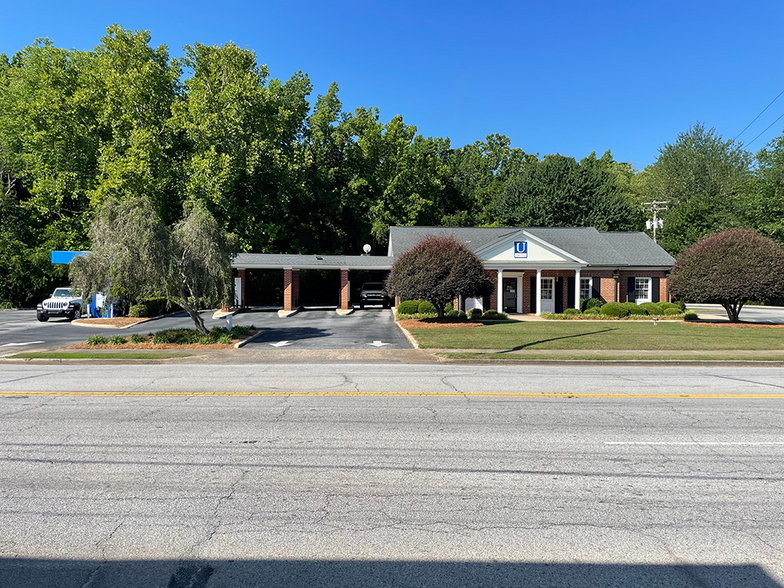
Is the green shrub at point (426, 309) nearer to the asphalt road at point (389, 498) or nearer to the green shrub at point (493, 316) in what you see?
the green shrub at point (493, 316)

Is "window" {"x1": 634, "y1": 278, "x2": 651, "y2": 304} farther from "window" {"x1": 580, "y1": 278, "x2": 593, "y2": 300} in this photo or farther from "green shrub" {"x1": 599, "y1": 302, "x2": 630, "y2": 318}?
"green shrub" {"x1": 599, "y1": 302, "x2": 630, "y2": 318}

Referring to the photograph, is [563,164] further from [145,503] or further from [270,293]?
[145,503]

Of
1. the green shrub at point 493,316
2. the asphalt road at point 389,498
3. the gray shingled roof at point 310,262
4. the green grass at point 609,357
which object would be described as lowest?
the green grass at point 609,357

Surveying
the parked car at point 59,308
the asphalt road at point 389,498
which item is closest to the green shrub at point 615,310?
the asphalt road at point 389,498

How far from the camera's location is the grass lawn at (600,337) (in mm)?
17219

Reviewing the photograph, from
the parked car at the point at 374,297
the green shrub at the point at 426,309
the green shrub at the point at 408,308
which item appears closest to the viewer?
the green shrub at the point at 426,309

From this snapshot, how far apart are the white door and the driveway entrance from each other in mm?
10730

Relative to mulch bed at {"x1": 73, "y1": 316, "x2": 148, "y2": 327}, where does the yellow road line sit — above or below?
below

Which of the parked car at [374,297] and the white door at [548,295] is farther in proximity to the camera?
the parked car at [374,297]

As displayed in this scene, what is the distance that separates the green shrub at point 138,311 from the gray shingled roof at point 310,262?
21.2ft

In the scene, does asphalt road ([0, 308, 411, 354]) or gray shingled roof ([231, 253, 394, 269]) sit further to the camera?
gray shingled roof ([231, 253, 394, 269])

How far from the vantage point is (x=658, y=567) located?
11.5ft

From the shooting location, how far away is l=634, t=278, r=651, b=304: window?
113 ft

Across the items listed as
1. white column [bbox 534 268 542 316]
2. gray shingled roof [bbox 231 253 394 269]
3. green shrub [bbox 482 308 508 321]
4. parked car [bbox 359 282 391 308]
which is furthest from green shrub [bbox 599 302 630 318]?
parked car [bbox 359 282 391 308]
